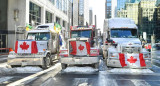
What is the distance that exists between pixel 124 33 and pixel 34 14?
1004 inches

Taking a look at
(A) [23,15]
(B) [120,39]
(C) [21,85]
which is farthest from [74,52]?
(A) [23,15]

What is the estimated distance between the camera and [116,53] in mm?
12180

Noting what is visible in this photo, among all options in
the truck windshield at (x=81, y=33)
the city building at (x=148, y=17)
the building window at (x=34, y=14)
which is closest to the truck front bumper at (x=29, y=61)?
the truck windshield at (x=81, y=33)

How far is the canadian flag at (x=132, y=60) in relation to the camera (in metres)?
11.9

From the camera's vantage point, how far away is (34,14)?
1449 inches

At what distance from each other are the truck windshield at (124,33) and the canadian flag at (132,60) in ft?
9.47

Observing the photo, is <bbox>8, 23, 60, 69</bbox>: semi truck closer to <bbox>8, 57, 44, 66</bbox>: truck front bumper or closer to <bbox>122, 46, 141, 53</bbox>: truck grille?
<bbox>8, 57, 44, 66</bbox>: truck front bumper

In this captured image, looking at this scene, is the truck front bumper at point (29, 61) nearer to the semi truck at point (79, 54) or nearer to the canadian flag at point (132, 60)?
the semi truck at point (79, 54)

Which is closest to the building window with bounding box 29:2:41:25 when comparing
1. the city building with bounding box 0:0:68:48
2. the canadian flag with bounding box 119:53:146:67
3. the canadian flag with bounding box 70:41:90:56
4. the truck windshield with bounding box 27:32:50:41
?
the city building with bounding box 0:0:68:48

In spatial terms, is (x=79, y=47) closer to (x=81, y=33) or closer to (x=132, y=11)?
(x=81, y=33)

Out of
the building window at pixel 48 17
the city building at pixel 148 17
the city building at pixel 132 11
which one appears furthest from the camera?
the city building at pixel 132 11

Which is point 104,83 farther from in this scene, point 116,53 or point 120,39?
point 120,39

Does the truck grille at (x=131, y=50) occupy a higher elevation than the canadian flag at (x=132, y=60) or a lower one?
higher

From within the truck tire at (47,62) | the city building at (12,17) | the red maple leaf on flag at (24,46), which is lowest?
the truck tire at (47,62)
